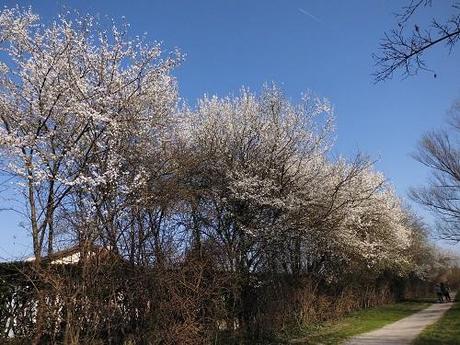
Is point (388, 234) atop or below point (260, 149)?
below

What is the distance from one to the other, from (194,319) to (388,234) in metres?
19.1

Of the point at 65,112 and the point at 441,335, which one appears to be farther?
the point at 441,335

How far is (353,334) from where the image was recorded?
17.0 m

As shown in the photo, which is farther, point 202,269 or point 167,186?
point 167,186

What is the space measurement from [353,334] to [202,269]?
29.6 ft

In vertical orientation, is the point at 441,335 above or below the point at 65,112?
below

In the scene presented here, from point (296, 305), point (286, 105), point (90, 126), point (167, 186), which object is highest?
point (286, 105)

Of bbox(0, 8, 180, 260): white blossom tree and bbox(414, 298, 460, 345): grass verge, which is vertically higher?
bbox(0, 8, 180, 260): white blossom tree

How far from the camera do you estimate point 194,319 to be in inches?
392

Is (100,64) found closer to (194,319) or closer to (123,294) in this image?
(123,294)

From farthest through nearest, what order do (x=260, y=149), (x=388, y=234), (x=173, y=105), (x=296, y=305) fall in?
(x=388, y=234) → (x=296, y=305) → (x=260, y=149) → (x=173, y=105)

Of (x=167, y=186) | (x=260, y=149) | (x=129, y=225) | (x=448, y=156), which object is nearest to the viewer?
(x=129, y=225)

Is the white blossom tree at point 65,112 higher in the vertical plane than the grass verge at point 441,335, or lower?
higher

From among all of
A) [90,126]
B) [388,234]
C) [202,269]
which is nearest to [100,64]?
[90,126]
